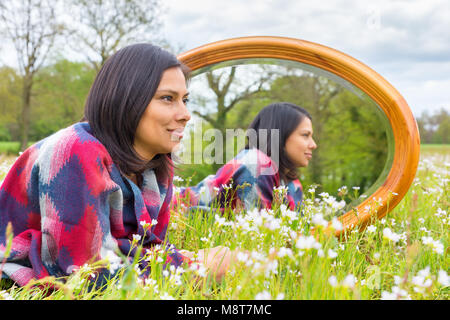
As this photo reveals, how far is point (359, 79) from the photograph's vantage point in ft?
9.79

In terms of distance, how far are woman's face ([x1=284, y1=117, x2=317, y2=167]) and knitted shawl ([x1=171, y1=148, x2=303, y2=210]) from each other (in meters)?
0.21

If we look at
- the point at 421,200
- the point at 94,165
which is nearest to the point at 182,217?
the point at 94,165

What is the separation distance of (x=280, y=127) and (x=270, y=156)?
11.7 inches

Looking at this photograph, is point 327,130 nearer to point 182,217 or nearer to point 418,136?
point 418,136

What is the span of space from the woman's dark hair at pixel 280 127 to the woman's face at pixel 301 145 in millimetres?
35

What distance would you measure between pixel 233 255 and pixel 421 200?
2798 mm

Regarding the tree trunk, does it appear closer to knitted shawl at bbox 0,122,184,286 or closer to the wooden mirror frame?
the wooden mirror frame

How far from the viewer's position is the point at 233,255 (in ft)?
5.70

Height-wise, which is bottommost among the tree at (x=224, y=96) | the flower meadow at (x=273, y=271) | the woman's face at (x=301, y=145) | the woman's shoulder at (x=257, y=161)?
the flower meadow at (x=273, y=271)

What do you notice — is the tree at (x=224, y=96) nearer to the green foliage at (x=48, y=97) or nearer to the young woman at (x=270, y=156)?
the young woman at (x=270, y=156)

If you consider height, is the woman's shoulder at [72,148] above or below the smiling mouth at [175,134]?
below

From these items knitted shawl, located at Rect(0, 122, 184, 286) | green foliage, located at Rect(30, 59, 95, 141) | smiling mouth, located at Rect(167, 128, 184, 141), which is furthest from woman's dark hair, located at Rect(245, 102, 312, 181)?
green foliage, located at Rect(30, 59, 95, 141)

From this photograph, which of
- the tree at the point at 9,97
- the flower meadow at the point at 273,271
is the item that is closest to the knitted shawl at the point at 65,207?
the flower meadow at the point at 273,271

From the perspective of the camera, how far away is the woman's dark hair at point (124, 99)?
2027mm
